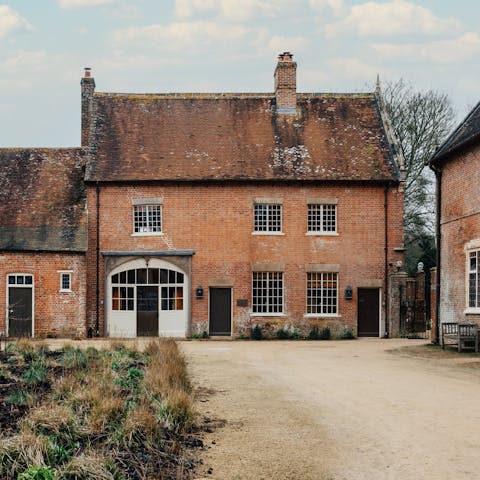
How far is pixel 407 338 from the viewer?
30234mm

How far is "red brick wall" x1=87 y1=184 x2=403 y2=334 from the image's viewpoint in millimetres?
30344

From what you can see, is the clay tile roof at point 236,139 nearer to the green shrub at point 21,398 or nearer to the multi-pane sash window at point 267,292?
the multi-pane sash window at point 267,292

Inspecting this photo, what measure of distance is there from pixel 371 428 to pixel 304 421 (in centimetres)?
100

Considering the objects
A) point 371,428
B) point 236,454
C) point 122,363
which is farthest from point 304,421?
point 122,363

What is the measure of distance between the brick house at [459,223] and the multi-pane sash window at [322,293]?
570cm

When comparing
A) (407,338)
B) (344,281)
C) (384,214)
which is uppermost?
(384,214)

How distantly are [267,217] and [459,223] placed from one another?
9022 mm

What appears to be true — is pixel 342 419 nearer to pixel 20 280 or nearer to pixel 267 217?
pixel 267 217

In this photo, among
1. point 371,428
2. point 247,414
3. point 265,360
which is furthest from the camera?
point 265,360

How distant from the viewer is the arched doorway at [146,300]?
1192 inches

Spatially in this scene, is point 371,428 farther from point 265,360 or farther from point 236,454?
point 265,360

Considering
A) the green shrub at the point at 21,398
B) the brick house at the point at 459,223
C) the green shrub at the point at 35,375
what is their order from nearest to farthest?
the green shrub at the point at 21,398 → the green shrub at the point at 35,375 → the brick house at the point at 459,223

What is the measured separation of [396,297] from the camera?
3023cm

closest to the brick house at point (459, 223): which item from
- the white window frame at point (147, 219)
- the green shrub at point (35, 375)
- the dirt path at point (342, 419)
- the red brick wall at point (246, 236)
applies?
the dirt path at point (342, 419)
